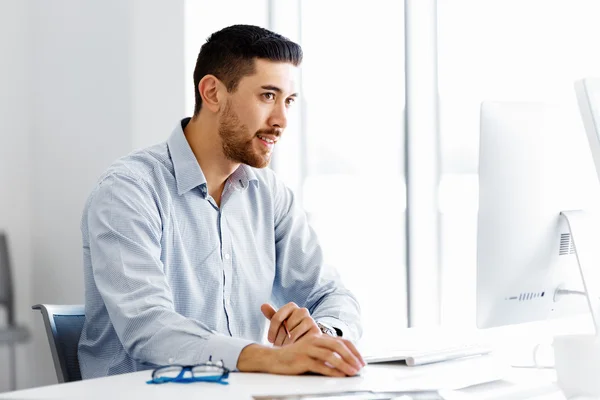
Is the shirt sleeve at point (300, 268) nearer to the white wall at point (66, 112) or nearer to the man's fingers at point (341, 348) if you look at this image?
the man's fingers at point (341, 348)

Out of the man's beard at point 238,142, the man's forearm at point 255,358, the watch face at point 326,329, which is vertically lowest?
the watch face at point 326,329

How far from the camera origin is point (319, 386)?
1.21m

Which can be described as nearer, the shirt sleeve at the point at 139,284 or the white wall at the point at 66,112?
the shirt sleeve at the point at 139,284

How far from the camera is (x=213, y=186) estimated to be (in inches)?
77.7

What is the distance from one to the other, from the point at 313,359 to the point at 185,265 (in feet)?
2.00

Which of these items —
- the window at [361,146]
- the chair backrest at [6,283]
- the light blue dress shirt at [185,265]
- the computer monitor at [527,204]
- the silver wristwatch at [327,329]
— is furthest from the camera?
the chair backrest at [6,283]

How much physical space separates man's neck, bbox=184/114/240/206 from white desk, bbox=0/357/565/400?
2.38 ft

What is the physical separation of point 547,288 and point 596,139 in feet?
1.05

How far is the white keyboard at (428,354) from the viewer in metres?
1.42

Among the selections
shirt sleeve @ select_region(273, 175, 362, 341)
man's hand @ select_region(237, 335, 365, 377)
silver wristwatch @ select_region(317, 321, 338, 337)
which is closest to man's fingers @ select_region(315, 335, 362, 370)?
man's hand @ select_region(237, 335, 365, 377)

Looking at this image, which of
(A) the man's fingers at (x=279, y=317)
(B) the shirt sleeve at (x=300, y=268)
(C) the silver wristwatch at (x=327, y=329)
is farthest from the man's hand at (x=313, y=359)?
(B) the shirt sleeve at (x=300, y=268)

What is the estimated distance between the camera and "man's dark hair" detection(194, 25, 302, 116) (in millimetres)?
1968

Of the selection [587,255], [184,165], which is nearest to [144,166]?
[184,165]

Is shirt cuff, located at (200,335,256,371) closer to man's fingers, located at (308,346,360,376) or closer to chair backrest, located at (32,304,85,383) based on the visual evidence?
man's fingers, located at (308,346,360,376)
